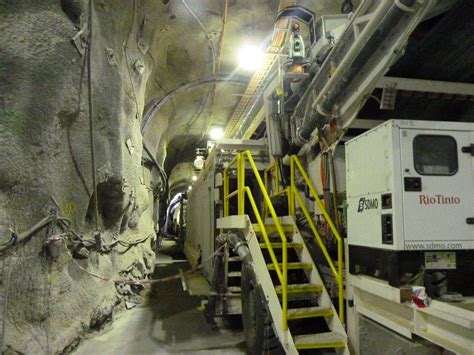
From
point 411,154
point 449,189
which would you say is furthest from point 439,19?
point 449,189

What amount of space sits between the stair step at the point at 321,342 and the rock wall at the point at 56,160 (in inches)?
114

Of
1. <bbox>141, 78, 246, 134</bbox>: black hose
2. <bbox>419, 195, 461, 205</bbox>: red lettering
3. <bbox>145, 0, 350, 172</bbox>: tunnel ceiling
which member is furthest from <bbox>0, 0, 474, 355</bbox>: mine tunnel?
<bbox>141, 78, 246, 134</bbox>: black hose

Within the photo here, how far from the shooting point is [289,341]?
3.41 metres

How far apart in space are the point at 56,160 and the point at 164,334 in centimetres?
302

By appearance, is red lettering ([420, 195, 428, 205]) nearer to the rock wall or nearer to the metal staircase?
the metal staircase

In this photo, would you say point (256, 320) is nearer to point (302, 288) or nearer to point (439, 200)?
point (302, 288)

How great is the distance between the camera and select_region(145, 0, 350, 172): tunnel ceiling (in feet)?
27.3

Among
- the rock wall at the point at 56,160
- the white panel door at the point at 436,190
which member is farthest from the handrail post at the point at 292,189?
the rock wall at the point at 56,160

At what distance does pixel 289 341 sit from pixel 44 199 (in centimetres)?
324

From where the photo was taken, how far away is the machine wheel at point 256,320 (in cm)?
398

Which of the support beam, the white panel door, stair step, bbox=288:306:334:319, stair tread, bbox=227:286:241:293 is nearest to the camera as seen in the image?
the white panel door

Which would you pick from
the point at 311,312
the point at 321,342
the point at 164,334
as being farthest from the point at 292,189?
the point at 164,334

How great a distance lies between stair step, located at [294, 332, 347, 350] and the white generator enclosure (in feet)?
3.55

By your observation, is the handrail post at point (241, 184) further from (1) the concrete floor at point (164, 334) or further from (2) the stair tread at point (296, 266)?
(1) the concrete floor at point (164, 334)
